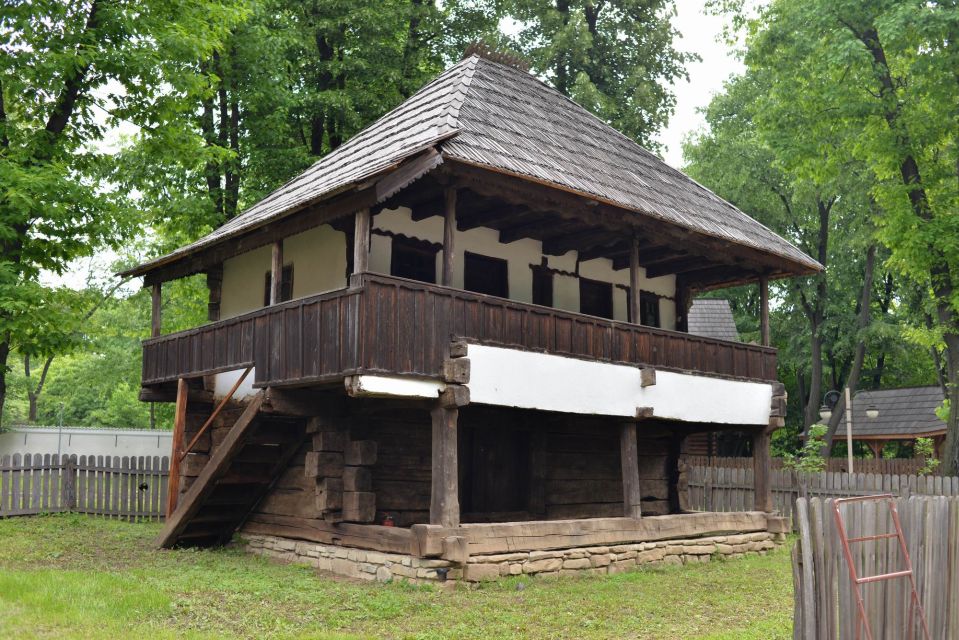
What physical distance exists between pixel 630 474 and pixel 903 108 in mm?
13571

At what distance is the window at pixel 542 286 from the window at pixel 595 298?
929 millimetres

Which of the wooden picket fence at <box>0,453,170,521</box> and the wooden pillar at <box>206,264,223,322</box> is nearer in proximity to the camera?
the wooden pillar at <box>206,264,223,322</box>

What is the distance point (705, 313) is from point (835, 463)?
7318mm

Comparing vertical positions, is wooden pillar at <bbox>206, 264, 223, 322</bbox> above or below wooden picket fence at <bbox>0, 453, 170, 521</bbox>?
above

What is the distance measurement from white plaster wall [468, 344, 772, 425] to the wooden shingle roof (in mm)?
2462

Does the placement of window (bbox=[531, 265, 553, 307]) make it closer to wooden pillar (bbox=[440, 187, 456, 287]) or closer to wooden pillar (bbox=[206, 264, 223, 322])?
wooden pillar (bbox=[440, 187, 456, 287])

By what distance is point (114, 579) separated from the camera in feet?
36.1

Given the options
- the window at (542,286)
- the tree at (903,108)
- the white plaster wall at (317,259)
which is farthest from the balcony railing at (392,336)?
the tree at (903,108)

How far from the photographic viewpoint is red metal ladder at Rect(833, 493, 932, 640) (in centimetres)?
658

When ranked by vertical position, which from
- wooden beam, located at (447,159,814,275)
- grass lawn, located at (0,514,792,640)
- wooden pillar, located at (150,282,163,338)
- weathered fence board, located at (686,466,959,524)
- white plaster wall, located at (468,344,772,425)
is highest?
wooden beam, located at (447,159,814,275)

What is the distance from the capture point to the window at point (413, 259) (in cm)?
1437

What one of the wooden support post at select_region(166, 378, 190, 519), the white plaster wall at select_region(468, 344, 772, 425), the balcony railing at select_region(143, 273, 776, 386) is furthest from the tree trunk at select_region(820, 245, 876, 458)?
the wooden support post at select_region(166, 378, 190, 519)

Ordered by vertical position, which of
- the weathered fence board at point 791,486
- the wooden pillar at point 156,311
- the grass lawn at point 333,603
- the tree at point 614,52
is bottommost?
the grass lawn at point 333,603

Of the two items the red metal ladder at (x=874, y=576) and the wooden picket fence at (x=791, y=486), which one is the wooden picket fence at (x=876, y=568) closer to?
the red metal ladder at (x=874, y=576)
